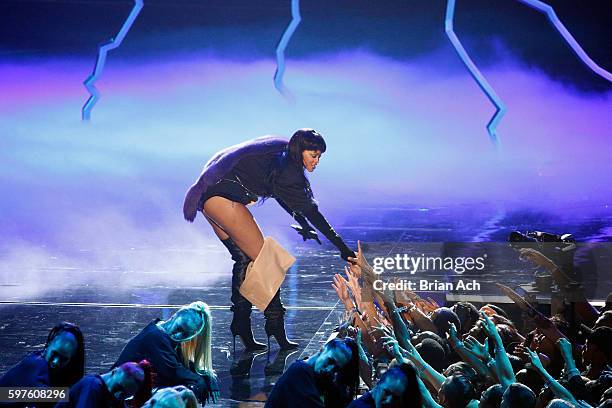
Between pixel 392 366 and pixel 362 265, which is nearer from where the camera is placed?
pixel 392 366

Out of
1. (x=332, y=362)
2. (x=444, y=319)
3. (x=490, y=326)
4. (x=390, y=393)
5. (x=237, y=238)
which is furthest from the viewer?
(x=237, y=238)

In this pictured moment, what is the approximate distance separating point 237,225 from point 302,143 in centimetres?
68

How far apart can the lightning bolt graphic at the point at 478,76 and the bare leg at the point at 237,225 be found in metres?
1.74

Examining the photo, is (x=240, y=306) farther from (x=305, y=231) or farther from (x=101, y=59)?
(x=101, y=59)

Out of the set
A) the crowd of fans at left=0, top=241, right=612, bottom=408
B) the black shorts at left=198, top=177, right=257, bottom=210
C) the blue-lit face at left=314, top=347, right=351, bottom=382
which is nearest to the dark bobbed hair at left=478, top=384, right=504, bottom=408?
the crowd of fans at left=0, top=241, right=612, bottom=408

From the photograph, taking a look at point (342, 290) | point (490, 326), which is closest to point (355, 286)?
point (342, 290)

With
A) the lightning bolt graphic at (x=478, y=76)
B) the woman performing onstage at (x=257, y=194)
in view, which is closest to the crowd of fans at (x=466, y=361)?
the woman performing onstage at (x=257, y=194)

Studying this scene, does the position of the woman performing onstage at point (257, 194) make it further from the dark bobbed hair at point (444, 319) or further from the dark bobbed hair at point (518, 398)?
the dark bobbed hair at point (518, 398)

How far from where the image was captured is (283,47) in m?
6.00

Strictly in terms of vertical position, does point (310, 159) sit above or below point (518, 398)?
below

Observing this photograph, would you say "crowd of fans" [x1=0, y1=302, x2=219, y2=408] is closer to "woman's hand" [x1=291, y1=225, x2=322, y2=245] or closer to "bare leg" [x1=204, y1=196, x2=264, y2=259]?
"bare leg" [x1=204, y1=196, x2=264, y2=259]

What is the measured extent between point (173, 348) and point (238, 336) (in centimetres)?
179

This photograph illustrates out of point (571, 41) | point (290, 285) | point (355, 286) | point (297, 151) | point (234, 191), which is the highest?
point (571, 41)

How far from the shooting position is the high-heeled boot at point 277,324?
5262 mm
